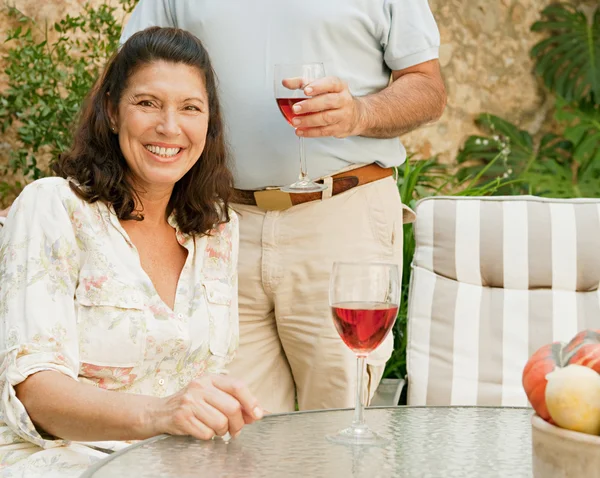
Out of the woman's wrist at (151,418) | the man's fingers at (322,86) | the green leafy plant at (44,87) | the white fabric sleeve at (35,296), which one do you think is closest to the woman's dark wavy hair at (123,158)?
the white fabric sleeve at (35,296)

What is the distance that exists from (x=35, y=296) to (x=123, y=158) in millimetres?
442

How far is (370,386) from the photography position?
2.65 metres

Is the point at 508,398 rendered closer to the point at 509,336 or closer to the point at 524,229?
the point at 509,336

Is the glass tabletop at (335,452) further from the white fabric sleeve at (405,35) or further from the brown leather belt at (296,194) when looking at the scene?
the white fabric sleeve at (405,35)

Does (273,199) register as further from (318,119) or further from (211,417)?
(211,417)

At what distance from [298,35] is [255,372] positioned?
89 cm

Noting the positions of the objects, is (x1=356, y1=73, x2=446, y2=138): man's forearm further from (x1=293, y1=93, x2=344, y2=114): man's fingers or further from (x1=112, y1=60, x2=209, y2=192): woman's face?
(x1=112, y1=60, x2=209, y2=192): woman's face

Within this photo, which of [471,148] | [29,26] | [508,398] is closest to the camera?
[508,398]

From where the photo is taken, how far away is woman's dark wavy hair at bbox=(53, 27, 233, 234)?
6.63 ft

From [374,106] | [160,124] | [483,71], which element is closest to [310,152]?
[374,106]

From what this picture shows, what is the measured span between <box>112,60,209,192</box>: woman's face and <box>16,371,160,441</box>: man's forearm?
520mm

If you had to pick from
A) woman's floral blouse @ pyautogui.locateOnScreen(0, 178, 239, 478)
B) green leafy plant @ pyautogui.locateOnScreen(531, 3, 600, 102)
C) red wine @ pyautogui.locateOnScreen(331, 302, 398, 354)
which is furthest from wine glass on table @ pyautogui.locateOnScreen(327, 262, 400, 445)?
green leafy plant @ pyautogui.locateOnScreen(531, 3, 600, 102)

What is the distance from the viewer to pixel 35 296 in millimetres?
1771

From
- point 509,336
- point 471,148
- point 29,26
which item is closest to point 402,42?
point 509,336
